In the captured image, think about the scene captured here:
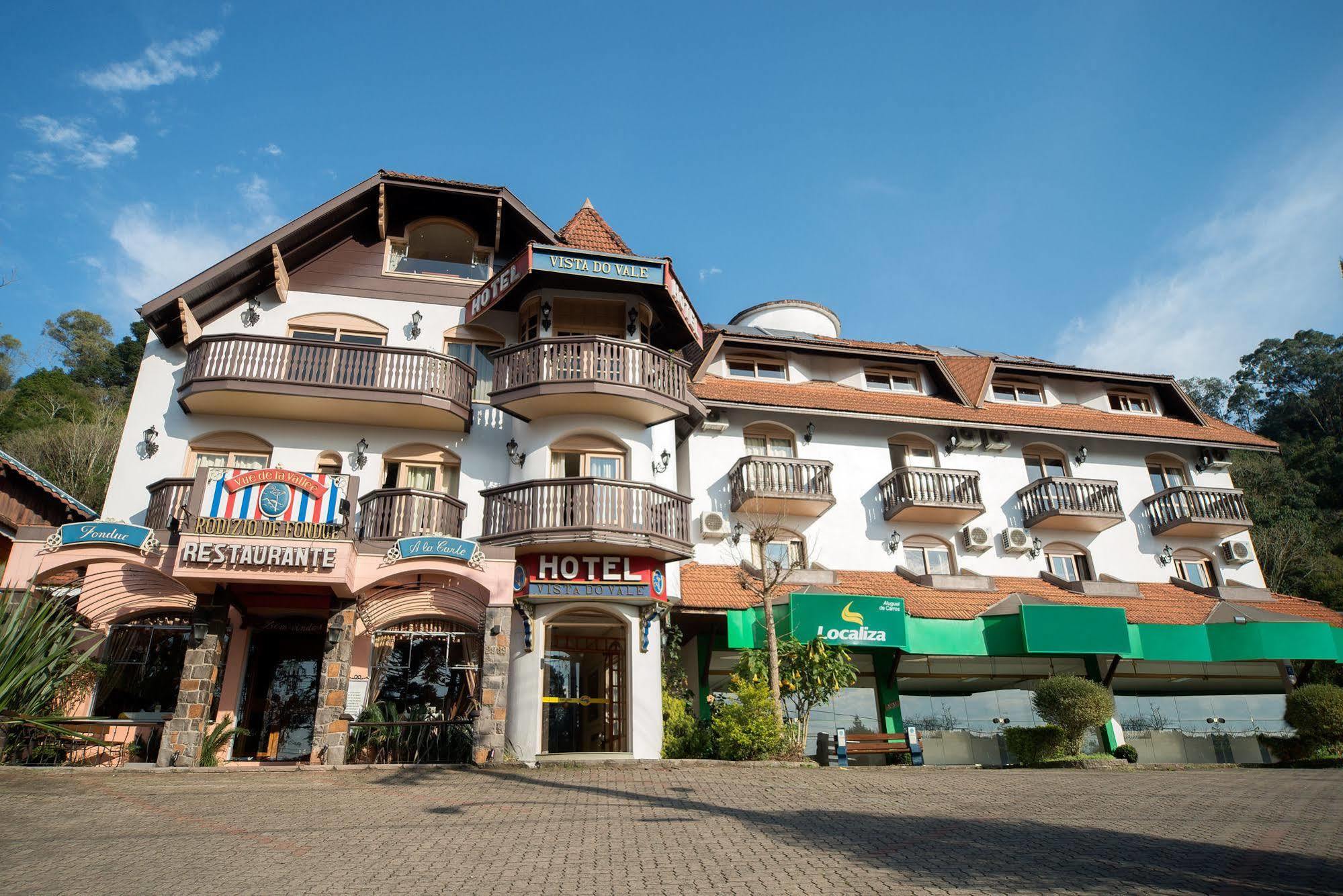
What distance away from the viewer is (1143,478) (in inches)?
981

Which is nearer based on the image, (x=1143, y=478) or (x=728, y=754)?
(x=728, y=754)

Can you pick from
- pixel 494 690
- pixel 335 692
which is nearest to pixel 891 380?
pixel 494 690

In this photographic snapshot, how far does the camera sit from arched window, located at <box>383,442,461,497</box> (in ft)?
60.2

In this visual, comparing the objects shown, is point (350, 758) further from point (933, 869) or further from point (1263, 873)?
point (1263, 873)

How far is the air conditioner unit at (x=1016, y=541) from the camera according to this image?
888 inches

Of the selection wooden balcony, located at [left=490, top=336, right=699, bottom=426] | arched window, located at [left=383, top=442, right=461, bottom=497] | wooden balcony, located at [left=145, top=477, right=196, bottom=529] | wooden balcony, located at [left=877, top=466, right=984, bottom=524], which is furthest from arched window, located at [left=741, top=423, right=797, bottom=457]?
wooden balcony, located at [left=145, top=477, right=196, bottom=529]

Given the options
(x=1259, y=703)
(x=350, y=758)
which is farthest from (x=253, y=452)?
(x=1259, y=703)

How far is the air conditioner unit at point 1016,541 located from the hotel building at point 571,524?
0.36ft

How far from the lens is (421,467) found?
18547 millimetres

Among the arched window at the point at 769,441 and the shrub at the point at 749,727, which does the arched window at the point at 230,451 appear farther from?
the arched window at the point at 769,441

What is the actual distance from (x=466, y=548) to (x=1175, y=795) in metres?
12.2

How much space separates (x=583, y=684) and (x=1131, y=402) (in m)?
20.2

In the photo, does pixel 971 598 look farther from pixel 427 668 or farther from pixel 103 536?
pixel 103 536

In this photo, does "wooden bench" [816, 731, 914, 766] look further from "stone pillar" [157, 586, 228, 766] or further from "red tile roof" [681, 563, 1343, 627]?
"stone pillar" [157, 586, 228, 766]
